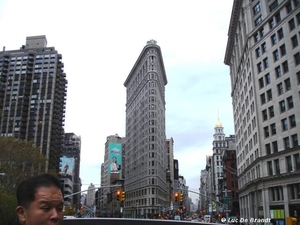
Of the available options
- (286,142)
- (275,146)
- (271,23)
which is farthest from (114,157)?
(286,142)

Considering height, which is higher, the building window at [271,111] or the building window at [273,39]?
the building window at [273,39]

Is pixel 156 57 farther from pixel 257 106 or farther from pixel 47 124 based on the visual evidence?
pixel 257 106

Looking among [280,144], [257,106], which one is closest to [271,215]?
[280,144]

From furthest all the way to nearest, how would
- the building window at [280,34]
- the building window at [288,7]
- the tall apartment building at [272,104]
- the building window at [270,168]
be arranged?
the building window at [280,34], the building window at [270,168], the building window at [288,7], the tall apartment building at [272,104]

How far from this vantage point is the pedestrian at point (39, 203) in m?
2.60

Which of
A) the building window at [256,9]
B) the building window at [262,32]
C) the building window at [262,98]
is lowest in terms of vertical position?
the building window at [262,98]

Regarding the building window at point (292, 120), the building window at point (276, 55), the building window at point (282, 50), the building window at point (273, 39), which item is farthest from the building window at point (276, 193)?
the building window at point (273, 39)

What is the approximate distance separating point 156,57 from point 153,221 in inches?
5177

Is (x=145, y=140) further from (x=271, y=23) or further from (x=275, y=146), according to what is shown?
(x=275, y=146)

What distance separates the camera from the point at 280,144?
5216 centimetres

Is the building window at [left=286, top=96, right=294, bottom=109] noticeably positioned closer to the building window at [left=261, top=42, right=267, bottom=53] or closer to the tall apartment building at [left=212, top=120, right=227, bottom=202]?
the building window at [left=261, top=42, right=267, bottom=53]

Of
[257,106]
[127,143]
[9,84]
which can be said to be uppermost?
[9,84]

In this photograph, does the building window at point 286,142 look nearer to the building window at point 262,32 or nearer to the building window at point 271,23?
the building window at point 271,23

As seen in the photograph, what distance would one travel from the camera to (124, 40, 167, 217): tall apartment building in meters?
130
